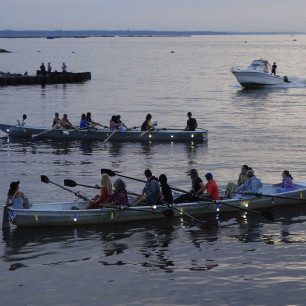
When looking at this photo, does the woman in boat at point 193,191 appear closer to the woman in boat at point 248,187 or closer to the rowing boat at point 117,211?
the rowing boat at point 117,211

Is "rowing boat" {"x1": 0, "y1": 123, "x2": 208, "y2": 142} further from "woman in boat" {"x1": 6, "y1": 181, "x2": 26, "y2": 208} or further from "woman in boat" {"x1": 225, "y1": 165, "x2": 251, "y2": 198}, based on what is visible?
"woman in boat" {"x1": 6, "y1": 181, "x2": 26, "y2": 208}

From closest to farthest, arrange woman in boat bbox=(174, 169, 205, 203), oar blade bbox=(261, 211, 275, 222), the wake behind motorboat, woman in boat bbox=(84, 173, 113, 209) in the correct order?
1. woman in boat bbox=(84, 173, 113, 209)
2. oar blade bbox=(261, 211, 275, 222)
3. woman in boat bbox=(174, 169, 205, 203)
4. the wake behind motorboat

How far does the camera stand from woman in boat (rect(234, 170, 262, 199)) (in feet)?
73.1

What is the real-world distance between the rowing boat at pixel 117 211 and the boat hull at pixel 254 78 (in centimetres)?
5159

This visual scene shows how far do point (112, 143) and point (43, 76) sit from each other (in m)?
49.7

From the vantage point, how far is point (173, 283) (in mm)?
16016

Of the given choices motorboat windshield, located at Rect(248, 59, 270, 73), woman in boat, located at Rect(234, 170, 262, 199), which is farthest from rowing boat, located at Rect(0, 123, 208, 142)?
motorboat windshield, located at Rect(248, 59, 270, 73)

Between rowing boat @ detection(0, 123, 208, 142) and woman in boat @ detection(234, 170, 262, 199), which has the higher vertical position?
rowing boat @ detection(0, 123, 208, 142)

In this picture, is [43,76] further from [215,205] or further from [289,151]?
[215,205]

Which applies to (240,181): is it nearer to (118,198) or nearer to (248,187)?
(248,187)

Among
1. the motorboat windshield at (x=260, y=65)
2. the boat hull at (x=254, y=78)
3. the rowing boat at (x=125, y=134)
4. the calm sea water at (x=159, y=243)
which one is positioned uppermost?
the motorboat windshield at (x=260, y=65)

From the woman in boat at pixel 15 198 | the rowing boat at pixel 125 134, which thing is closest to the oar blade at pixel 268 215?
the woman in boat at pixel 15 198

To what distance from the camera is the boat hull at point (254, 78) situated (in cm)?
7381

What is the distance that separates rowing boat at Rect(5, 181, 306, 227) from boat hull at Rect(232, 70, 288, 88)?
51.6 meters
